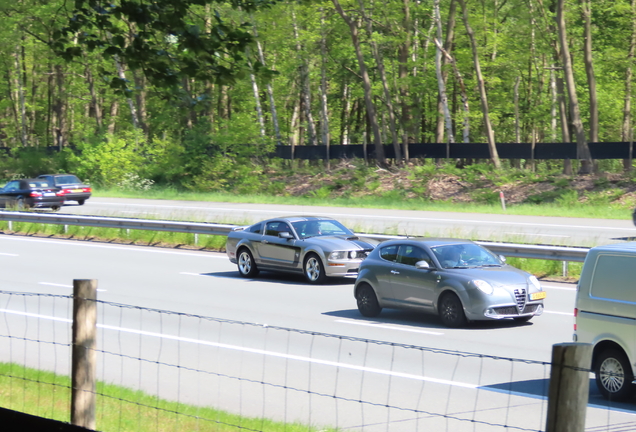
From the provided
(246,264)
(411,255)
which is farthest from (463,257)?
(246,264)

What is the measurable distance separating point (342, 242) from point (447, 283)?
17.4 feet

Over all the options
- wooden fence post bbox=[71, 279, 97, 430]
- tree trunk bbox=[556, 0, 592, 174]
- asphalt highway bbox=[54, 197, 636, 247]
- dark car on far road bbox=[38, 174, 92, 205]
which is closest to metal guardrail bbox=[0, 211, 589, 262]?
asphalt highway bbox=[54, 197, 636, 247]

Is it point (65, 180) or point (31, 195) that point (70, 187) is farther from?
point (31, 195)

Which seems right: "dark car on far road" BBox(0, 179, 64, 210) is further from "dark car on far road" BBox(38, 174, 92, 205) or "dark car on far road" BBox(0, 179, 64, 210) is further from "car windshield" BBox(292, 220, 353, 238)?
"car windshield" BBox(292, 220, 353, 238)

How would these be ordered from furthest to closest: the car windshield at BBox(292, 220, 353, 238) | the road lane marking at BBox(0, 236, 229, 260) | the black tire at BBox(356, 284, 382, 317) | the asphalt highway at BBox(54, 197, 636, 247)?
1. the asphalt highway at BBox(54, 197, 636, 247)
2. the road lane marking at BBox(0, 236, 229, 260)
3. the car windshield at BBox(292, 220, 353, 238)
4. the black tire at BBox(356, 284, 382, 317)

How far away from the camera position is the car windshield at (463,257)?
525 inches

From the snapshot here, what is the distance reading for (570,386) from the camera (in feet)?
10.7

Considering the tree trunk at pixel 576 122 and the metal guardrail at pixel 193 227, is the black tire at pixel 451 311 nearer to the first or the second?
the metal guardrail at pixel 193 227

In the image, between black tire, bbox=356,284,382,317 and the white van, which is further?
black tire, bbox=356,284,382,317

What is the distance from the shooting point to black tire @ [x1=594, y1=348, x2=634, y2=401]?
8211 millimetres

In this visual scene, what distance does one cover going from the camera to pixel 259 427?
692 centimetres

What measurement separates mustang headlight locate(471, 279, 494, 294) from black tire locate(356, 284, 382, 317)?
1962 mm

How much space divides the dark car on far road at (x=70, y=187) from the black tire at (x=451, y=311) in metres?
30.5

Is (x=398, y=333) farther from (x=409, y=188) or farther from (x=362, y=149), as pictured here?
(x=362, y=149)
